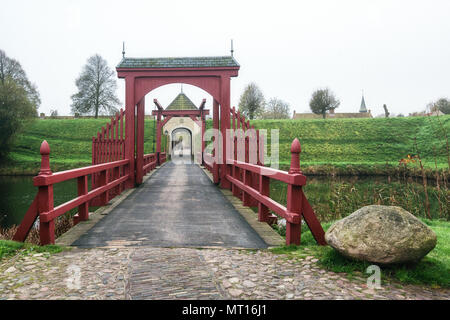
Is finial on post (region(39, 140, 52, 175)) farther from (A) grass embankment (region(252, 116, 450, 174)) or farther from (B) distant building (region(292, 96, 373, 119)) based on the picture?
(B) distant building (region(292, 96, 373, 119))

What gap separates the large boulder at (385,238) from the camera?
2783mm

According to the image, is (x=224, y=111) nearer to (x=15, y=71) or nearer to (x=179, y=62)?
(x=179, y=62)

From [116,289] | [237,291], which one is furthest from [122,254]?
[237,291]

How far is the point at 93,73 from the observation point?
41688 mm

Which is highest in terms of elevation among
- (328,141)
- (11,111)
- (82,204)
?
(11,111)

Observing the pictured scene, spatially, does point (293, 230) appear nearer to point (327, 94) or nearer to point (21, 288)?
point (21, 288)

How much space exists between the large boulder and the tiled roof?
20.9m

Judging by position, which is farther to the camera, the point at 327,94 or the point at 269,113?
the point at 269,113

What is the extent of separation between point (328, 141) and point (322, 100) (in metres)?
14.7

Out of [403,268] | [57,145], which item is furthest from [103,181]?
[57,145]

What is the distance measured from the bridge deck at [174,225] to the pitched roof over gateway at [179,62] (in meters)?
3.73

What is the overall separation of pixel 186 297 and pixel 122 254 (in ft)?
4.25

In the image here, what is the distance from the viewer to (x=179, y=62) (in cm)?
906

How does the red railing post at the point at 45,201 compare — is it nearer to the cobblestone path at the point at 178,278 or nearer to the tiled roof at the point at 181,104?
the cobblestone path at the point at 178,278
